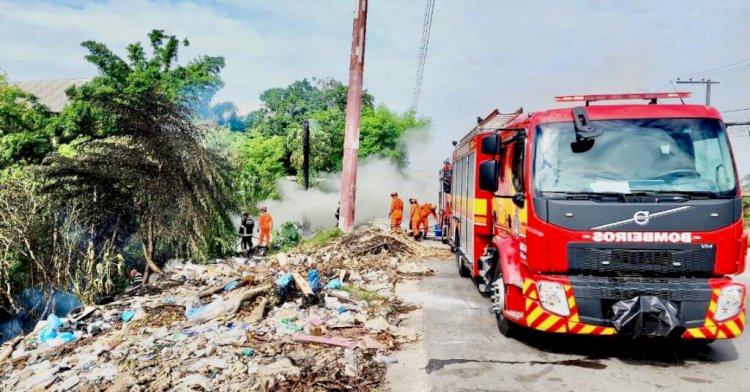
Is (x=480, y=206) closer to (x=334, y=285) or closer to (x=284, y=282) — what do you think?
(x=334, y=285)

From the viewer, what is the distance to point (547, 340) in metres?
6.07

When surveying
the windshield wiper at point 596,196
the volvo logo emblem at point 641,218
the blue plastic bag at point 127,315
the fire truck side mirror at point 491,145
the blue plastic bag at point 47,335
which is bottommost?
the blue plastic bag at point 47,335

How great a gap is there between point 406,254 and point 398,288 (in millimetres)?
3859

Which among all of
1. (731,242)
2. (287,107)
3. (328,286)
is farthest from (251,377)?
(287,107)

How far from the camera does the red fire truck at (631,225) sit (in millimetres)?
4840

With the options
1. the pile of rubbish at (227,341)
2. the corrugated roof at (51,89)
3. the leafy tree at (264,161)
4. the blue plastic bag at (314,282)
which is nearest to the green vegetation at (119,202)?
the pile of rubbish at (227,341)

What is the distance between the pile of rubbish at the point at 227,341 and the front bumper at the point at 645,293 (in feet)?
6.50

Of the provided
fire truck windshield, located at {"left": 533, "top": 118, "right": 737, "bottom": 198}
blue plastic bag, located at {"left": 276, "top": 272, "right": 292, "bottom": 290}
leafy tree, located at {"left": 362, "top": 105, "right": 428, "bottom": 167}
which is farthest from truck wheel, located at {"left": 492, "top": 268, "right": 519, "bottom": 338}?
leafy tree, located at {"left": 362, "top": 105, "right": 428, "bottom": 167}

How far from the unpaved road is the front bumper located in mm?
417

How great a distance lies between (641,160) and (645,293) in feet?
4.24

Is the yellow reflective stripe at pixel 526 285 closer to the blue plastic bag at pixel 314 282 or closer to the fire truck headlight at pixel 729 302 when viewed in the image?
the fire truck headlight at pixel 729 302

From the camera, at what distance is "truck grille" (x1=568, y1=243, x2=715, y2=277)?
16.0ft

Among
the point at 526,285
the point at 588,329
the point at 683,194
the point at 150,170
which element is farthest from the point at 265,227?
the point at 683,194

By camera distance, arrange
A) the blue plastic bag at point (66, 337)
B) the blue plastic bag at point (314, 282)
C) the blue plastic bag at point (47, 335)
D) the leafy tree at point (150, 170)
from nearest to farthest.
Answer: the blue plastic bag at point (66, 337), the blue plastic bag at point (47, 335), the blue plastic bag at point (314, 282), the leafy tree at point (150, 170)
